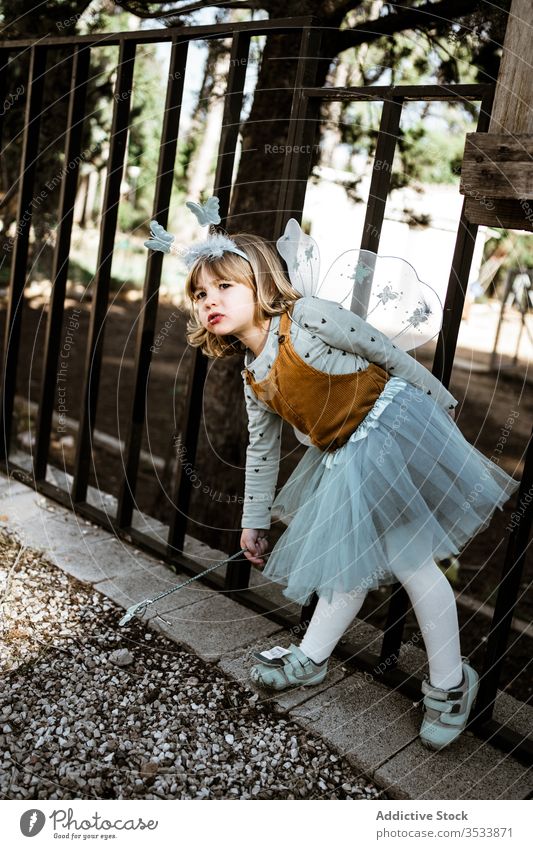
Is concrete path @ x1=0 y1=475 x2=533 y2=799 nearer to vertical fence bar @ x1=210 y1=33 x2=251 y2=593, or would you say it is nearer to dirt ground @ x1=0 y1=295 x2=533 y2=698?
dirt ground @ x1=0 y1=295 x2=533 y2=698

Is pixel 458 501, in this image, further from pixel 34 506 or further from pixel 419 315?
pixel 34 506

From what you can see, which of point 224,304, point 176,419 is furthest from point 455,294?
point 176,419

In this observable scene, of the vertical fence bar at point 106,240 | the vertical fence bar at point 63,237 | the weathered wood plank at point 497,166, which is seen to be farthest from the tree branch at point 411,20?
the weathered wood plank at point 497,166

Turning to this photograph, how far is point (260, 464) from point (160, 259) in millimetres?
1047

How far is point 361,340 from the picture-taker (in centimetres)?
220

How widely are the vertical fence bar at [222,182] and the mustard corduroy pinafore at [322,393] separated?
64 centimetres

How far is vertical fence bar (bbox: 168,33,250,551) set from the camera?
2701 mm

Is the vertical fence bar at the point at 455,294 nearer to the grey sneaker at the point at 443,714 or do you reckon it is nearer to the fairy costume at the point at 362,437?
the fairy costume at the point at 362,437

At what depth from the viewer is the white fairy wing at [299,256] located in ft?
7.70

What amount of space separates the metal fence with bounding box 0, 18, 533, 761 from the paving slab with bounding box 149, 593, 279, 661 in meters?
0.06

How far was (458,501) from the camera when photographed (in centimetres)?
220

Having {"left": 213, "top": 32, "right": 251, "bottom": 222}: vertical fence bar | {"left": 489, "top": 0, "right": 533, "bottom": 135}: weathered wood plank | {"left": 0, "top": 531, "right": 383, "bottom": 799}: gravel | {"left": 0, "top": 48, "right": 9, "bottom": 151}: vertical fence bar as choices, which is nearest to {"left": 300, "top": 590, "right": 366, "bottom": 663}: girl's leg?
{"left": 0, "top": 531, "right": 383, "bottom": 799}: gravel
